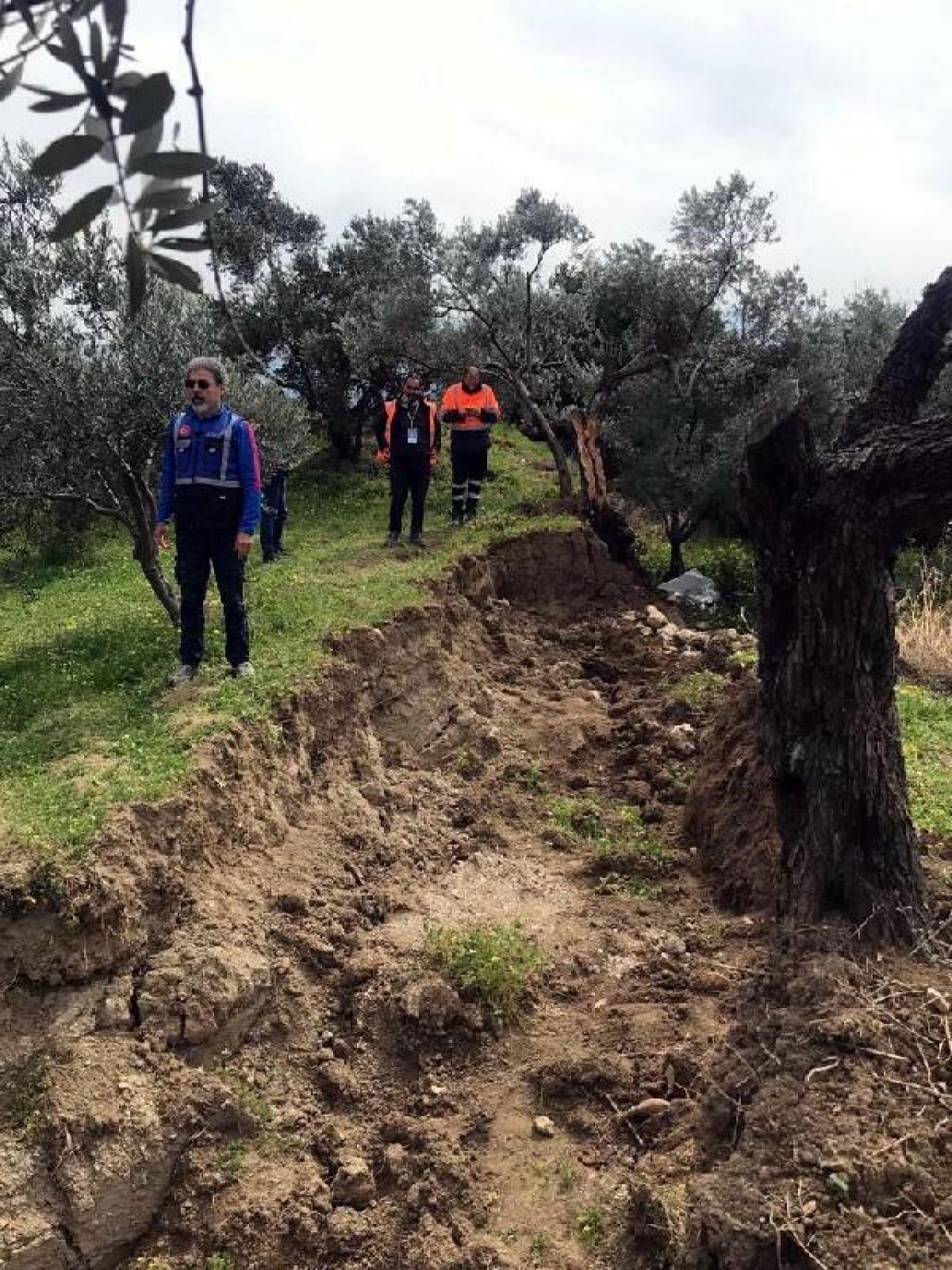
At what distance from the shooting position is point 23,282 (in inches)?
323

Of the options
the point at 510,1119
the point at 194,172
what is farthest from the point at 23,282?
the point at 194,172

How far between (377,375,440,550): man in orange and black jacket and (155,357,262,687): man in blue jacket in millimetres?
4762

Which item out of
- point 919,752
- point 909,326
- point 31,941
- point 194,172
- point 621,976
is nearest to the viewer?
point 194,172

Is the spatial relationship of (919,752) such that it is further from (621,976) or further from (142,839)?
(142,839)

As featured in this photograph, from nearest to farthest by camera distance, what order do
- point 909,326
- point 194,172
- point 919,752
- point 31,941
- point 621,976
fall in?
point 194,172
point 31,941
point 909,326
point 621,976
point 919,752

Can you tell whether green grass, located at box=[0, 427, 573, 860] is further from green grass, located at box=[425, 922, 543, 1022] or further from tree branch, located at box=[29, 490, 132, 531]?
green grass, located at box=[425, 922, 543, 1022]

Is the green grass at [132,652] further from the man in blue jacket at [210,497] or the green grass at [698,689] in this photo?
the green grass at [698,689]

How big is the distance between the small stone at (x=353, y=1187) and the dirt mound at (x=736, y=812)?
283 centimetres

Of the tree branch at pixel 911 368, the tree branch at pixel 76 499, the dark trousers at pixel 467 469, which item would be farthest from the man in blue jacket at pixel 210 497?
the dark trousers at pixel 467 469

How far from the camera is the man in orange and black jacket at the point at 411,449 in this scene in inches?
465

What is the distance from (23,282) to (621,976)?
6.81 metres

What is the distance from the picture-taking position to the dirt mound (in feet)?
21.5

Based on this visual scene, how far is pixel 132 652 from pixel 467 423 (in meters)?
6.11

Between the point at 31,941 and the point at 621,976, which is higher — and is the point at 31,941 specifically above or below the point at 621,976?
above
